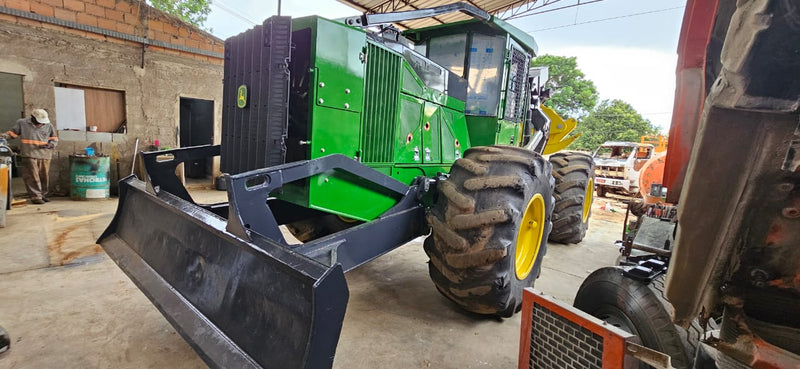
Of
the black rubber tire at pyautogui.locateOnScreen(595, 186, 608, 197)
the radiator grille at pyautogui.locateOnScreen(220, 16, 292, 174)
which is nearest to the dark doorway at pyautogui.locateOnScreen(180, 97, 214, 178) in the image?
the radiator grille at pyautogui.locateOnScreen(220, 16, 292, 174)

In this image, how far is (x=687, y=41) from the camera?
1341 millimetres

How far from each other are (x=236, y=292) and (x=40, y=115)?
6995 millimetres

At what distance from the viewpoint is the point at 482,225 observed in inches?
86.9

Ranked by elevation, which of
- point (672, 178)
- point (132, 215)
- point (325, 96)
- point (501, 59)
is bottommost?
point (132, 215)

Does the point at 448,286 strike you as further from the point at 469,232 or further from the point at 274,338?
the point at 274,338

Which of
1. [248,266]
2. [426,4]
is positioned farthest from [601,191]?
[248,266]

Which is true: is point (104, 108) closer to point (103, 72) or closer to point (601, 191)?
point (103, 72)

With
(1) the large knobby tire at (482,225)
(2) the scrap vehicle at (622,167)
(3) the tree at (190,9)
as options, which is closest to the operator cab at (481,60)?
(1) the large knobby tire at (482,225)

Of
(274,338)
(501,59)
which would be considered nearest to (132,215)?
(274,338)

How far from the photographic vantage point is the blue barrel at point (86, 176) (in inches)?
253

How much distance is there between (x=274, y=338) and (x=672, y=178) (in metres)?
1.83

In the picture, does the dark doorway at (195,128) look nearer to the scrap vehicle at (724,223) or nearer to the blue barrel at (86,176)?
the blue barrel at (86,176)

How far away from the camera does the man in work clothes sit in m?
5.93

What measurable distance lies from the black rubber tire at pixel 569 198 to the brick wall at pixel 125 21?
7820mm
